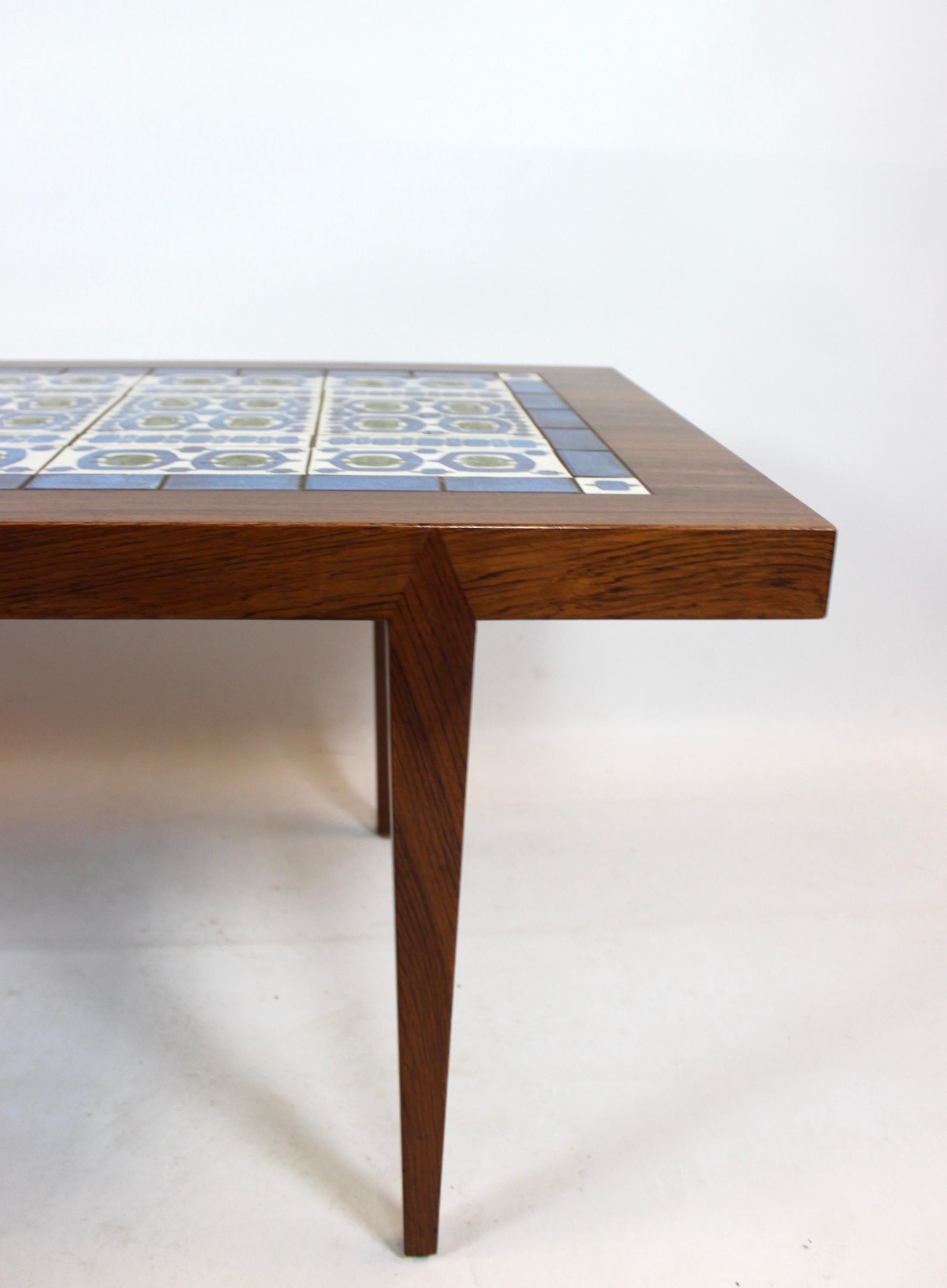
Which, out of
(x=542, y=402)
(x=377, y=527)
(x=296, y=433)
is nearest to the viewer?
(x=377, y=527)

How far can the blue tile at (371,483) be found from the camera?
0.78m

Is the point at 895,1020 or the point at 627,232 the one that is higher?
the point at 627,232

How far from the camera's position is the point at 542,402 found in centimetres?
112

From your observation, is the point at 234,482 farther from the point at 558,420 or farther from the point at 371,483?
the point at 558,420

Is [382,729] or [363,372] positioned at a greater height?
[363,372]

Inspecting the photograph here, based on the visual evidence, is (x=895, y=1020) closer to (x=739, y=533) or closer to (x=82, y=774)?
(x=739, y=533)

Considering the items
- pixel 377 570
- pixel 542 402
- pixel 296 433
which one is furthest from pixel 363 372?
pixel 377 570

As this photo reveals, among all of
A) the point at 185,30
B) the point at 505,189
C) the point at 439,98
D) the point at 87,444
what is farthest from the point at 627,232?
the point at 87,444

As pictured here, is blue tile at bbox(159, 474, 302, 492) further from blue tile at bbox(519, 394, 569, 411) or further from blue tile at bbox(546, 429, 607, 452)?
blue tile at bbox(519, 394, 569, 411)

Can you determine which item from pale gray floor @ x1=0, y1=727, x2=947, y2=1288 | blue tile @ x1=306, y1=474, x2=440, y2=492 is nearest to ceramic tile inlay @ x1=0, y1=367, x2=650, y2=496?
blue tile @ x1=306, y1=474, x2=440, y2=492

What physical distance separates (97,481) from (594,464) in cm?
35

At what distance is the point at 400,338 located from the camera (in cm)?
165

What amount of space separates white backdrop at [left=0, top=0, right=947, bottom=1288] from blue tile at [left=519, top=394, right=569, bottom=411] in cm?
53

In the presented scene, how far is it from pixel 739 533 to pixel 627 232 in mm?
1031
